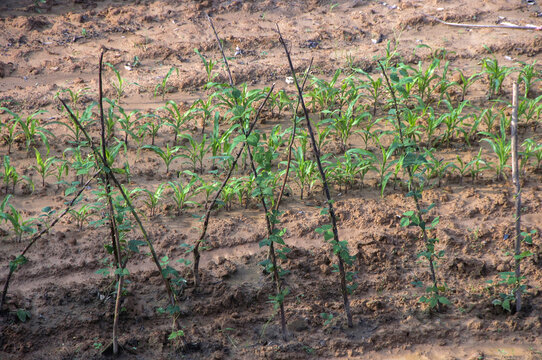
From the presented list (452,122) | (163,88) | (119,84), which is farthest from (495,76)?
(119,84)

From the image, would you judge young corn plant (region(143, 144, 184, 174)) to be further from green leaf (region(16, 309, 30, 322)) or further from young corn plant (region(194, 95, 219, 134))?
green leaf (region(16, 309, 30, 322))

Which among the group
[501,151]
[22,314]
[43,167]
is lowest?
[22,314]

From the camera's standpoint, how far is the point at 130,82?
19.5ft

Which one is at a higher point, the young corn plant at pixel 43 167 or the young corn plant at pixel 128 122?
the young corn plant at pixel 128 122

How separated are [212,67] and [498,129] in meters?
2.80

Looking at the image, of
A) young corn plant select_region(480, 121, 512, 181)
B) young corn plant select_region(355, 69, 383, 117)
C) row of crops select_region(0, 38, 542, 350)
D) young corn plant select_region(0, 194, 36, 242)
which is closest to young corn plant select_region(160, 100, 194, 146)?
row of crops select_region(0, 38, 542, 350)

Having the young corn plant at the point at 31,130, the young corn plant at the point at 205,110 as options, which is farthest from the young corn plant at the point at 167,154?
the young corn plant at the point at 31,130

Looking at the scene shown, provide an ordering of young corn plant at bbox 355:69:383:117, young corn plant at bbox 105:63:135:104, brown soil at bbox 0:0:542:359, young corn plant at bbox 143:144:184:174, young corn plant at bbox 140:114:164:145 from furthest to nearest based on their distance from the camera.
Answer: young corn plant at bbox 105:63:135:104, young corn plant at bbox 355:69:383:117, young corn plant at bbox 140:114:164:145, young corn plant at bbox 143:144:184:174, brown soil at bbox 0:0:542:359

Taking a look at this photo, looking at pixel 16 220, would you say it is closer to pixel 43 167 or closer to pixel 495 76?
pixel 43 167

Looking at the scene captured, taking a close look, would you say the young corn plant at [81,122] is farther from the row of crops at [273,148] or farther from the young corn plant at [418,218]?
the young corn plant at [418,218]

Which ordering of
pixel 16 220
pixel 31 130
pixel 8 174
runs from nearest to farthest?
pixel 16 220 < pixel 8 174 < pixel 31 130

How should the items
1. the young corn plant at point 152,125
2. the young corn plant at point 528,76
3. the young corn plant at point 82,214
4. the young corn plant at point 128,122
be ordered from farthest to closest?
the young corn plant at point 528,76 → the young corn plant at point 152,125 → the young corn plant at point 128,122 → the young corn plant at point 82,214

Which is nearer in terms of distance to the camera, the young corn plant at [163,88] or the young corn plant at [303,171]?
the young corn plant at [303,171]

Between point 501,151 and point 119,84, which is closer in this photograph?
point 501,151
